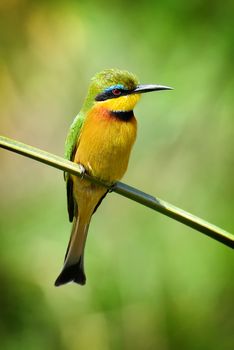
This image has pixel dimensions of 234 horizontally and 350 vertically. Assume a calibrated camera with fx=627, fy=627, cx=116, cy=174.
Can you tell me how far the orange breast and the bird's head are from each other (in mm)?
48

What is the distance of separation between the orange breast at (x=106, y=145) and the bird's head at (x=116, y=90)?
0.16 ft

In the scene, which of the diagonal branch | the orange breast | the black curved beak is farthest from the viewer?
the orange breast

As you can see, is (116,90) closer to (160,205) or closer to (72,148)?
(72,148)

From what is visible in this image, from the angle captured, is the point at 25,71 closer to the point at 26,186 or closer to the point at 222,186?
the point at 26,186

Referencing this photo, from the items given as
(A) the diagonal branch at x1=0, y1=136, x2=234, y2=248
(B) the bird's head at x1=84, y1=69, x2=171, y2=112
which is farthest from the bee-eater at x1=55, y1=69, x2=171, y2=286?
(A) the diagonal branch at x1=0, y1=136, x2=234, y2=248

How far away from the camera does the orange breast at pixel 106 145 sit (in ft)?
7.46

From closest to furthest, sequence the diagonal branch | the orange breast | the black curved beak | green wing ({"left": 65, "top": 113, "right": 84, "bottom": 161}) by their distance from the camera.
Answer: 1. the diagonal branch
2. the black curved beak
3. the orange breast
4. green wing ({"left": 65, "top": 113, "right": 84, "bottom": 161})

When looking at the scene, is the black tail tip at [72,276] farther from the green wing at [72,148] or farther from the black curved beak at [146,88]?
the black curved beak at [146,88]

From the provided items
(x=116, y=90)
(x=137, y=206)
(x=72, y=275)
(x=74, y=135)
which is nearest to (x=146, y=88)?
(x=116, y=90)

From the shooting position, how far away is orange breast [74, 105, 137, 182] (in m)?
2.27

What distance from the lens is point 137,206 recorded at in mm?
2611

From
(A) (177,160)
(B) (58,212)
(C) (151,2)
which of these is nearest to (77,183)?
(B) (58,212)

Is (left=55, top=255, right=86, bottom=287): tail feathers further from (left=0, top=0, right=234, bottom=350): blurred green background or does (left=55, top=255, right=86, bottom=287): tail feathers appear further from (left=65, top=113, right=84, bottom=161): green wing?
(left=65, top=113, right=84, bottom=161): green wing

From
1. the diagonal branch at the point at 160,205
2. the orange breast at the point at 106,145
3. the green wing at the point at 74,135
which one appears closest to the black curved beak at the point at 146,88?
the orange breast at the point at 106,145
